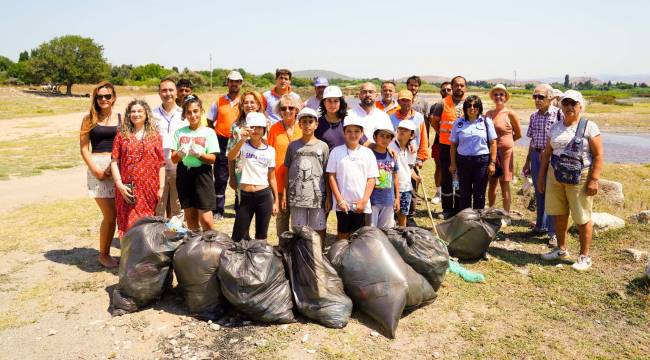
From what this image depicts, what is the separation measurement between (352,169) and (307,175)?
1.35ft

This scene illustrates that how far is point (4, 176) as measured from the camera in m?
9.09

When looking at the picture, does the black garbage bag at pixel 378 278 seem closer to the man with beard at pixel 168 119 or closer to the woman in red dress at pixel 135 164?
the woman in red dress at pixel 135 164

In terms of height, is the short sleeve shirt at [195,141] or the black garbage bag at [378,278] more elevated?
the short sleeve shirt at [195,141]

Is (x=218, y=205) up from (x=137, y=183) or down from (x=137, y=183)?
down

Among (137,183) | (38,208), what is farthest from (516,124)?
(38,208)

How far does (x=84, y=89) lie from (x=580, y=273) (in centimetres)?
5669

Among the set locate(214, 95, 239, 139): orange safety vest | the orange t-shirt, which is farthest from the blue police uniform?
locate(214, 95, 239, 139): orange safety vest

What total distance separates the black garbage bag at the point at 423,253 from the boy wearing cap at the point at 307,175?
2.38 ft

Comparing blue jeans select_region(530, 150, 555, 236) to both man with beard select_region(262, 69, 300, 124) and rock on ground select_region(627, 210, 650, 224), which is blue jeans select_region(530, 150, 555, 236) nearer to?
rock on ground select_region(627, 210, 650, 224)

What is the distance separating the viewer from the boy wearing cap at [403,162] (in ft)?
15.5

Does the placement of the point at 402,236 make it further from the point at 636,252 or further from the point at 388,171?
the point at 636,252

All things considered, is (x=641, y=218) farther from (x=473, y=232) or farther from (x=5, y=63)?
(x=5, y=63)

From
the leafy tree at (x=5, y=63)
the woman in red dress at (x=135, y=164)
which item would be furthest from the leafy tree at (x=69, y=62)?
the woman in red dress at (x=135, y=164)

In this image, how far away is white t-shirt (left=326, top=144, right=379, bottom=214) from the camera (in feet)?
13.4
